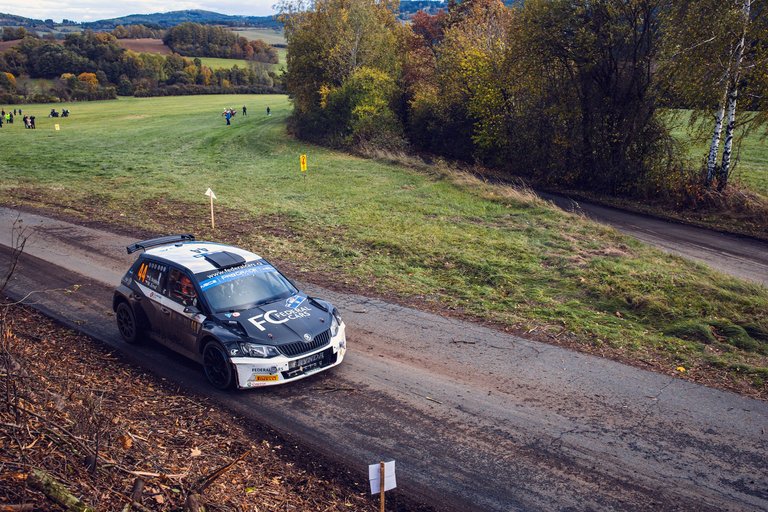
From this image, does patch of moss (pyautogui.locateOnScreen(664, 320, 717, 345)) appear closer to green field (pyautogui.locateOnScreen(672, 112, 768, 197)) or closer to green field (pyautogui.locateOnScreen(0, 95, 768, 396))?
green field (pyautogui.locateOnScreen(0, 95, 768, 396))

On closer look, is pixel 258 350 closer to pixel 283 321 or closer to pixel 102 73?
pixel 283 321

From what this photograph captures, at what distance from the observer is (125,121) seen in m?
58.4

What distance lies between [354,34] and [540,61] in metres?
18.1

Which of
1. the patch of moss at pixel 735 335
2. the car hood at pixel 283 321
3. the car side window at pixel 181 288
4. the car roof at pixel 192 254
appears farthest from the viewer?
the patch of moss at pixel 735 335

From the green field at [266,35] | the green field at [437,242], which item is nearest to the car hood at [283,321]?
the green field at [437,242]

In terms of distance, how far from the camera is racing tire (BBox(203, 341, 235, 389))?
8594 millimetres

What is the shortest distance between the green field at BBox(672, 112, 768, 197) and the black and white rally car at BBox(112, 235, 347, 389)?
60.6 ft

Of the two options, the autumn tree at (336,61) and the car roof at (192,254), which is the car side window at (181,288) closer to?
the car roof at (192,254)

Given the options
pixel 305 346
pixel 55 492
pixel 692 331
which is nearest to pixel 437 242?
pixel 692 331

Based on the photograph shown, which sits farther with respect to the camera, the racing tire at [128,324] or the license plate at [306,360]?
the racing tire at [128,324]

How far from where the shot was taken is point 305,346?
8828 millimetres

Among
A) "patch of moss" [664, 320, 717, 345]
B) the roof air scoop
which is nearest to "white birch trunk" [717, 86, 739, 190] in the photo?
"patch of moss" [664, 320, 717, 345]

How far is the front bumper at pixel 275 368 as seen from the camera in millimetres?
8484

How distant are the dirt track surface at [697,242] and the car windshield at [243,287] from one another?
1218 centimetres
